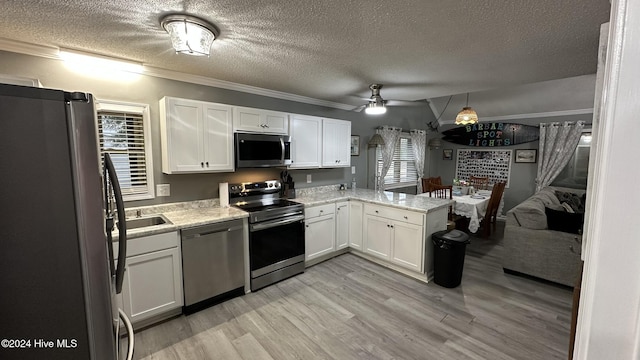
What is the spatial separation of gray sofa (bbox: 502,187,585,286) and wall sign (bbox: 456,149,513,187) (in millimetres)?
2936

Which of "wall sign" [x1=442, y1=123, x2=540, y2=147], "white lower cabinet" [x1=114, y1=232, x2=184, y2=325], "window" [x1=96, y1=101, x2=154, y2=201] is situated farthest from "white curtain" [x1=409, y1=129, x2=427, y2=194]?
"white lower cabinet" [x1=114, y1=232, x2=184, y2=325]

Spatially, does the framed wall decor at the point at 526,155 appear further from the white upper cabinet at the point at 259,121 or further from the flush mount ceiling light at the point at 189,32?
the flush mount ceiling light at the point at 189,32

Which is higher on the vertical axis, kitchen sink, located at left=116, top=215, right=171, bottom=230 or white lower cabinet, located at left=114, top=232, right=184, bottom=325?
kitchen sink, located at left=116, top=215, right=171, bottom=230

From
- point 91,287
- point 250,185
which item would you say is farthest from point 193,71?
point 91,287

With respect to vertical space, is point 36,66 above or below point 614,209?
above

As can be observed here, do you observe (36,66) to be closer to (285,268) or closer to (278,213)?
(278,213)

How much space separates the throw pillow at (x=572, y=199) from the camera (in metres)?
4.16

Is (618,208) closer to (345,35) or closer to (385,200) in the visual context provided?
(345,35)

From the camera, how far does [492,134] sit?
6.08m

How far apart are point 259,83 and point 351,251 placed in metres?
2.70

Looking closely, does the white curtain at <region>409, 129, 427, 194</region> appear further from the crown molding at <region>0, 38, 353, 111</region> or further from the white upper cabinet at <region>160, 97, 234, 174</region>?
the white upper cabinet at <region>160, 97, 234, 174</region>

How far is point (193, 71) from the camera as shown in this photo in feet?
9.12

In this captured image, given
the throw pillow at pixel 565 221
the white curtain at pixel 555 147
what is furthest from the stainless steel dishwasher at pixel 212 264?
the white curtain at pixel 555 147

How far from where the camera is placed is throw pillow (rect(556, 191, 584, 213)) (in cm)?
416
